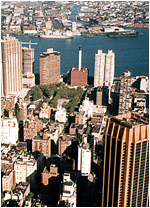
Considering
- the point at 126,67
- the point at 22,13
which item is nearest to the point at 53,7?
the point at 22,13

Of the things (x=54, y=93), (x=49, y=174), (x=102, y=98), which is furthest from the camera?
(x=54, y=93)

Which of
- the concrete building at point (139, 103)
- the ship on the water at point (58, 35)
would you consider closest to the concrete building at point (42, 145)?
the concrete building at point (139, 103)

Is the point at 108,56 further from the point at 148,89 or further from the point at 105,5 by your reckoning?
the point at 105,5

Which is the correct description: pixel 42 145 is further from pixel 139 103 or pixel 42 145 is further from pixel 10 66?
pixel 10 66

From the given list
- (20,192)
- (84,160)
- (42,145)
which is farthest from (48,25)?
(20,192)

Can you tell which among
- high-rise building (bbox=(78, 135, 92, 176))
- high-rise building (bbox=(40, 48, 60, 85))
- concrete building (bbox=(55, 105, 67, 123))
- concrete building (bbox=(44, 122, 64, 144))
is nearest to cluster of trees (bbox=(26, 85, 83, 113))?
high-rise building (bbox=(40, 48, 60, 85))

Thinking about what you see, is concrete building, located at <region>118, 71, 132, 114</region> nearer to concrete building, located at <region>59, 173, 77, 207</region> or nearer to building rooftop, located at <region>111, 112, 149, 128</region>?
concrete building, located at <region>59, 173, 77, 207</region>
